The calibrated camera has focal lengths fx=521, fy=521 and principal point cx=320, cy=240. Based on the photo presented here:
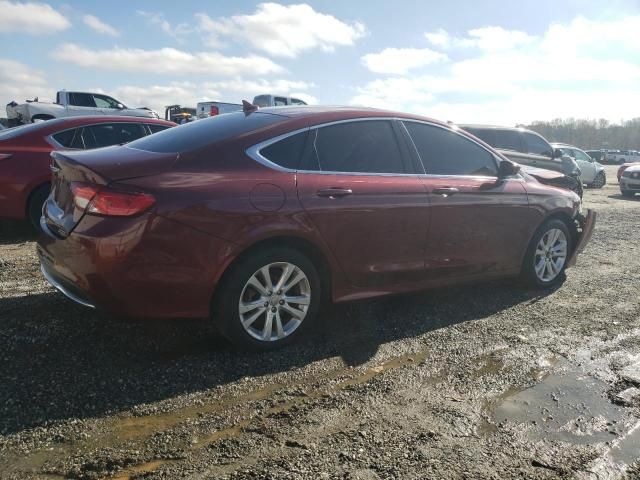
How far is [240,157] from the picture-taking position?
3.39 meters

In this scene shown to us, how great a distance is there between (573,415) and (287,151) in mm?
2402

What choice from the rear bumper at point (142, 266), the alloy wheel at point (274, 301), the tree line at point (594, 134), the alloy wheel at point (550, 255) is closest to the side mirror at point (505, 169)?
the alloy wheel at point (550, 255)

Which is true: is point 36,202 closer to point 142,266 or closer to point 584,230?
point 142,266

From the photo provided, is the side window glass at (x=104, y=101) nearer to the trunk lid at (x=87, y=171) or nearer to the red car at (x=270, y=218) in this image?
the red car at (x=270, y=218)

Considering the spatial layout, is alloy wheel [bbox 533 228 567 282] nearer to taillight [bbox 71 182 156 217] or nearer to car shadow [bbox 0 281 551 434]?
car shadow [bbox 0 281 551 434]

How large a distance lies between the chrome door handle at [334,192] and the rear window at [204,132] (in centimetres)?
63

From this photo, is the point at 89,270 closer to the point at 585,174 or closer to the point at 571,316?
the point at 571,316

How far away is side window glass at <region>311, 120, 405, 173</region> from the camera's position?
3766mm

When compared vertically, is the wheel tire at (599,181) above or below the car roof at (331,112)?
below

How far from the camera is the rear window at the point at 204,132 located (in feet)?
11.3

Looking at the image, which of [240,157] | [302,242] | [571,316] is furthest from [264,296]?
[571,316]

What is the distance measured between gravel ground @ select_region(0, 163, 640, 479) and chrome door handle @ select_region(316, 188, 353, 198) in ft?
3.48

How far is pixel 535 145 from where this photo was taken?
12352mm

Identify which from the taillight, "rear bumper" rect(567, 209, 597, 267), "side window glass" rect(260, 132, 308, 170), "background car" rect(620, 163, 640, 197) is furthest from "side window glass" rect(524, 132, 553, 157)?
the taillight
